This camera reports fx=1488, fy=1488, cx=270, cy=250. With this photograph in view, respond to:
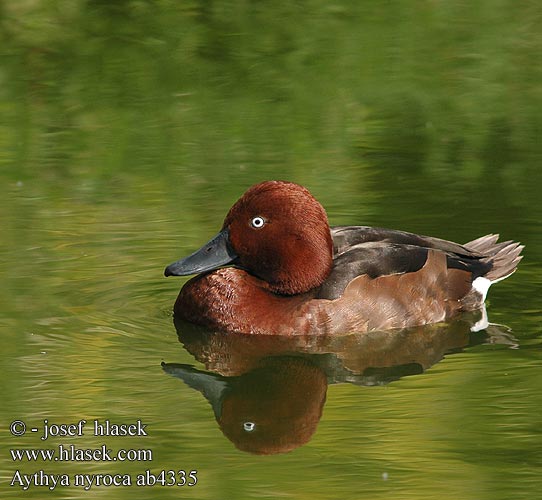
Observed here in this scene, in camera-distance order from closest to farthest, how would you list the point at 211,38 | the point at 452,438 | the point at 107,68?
the point at 452,438, the point at 107,68, the point at 211,38

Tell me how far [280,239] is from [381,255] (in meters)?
0.69

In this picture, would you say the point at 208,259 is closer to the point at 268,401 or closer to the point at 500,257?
the point at 268,401

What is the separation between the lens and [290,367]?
30.7ft

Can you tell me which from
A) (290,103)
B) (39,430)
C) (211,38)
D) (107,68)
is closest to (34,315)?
(39,430)

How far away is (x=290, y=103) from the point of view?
15.3 metres

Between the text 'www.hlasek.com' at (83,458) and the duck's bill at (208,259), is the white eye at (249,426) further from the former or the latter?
the duck's bill at (208,259)

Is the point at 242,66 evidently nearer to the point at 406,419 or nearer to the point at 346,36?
the point at 346,36

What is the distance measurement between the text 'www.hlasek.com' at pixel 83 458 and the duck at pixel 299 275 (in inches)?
71.8

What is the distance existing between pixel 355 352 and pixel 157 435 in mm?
1990

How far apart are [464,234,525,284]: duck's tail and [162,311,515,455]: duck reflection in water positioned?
34 cm

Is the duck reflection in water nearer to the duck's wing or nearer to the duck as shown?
the duck

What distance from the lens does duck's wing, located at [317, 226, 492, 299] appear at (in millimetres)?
9852

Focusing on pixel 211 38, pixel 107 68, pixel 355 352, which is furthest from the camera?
pixel 211 38

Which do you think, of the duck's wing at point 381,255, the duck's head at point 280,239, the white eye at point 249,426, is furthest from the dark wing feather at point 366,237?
the white eye at point 249,426
